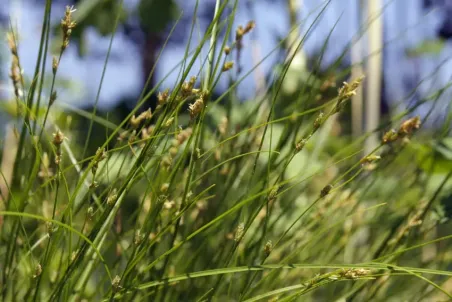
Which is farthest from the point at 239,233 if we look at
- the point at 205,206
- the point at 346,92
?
the point at 205,206

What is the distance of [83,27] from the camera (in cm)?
132

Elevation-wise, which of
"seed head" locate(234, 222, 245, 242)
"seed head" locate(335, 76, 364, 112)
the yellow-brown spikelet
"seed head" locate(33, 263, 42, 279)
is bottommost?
"seed head" locate(33, 263, 42, 279)

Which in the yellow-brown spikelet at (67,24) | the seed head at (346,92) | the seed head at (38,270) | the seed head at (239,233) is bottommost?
the seed head at (38,270)

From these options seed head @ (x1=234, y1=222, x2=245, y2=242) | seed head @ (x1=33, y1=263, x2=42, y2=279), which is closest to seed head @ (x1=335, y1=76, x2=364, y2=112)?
seed head @ (x1=234, y1=222, x2=245, y2=242)

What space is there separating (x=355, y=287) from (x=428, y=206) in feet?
0.34

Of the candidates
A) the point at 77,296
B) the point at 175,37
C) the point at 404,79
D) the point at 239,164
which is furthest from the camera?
the point at 175,37

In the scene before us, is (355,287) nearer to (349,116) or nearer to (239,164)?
(239,164)

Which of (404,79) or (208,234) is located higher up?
(208,234)

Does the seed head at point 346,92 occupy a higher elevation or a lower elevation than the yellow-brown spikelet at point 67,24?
lower

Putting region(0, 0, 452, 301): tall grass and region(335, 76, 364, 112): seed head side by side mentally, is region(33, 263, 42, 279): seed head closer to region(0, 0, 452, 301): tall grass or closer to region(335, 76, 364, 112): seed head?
region(0, 0, 452, 301): tall grass

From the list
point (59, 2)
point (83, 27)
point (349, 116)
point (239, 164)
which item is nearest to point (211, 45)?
point (239, 164)

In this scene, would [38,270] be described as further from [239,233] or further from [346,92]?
[346,92]

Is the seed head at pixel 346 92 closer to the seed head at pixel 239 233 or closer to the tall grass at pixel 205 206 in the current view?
the tall grass at pixel 205 206

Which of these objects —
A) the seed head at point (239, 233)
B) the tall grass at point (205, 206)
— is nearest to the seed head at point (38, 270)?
the tall grass at point (205, 206)
